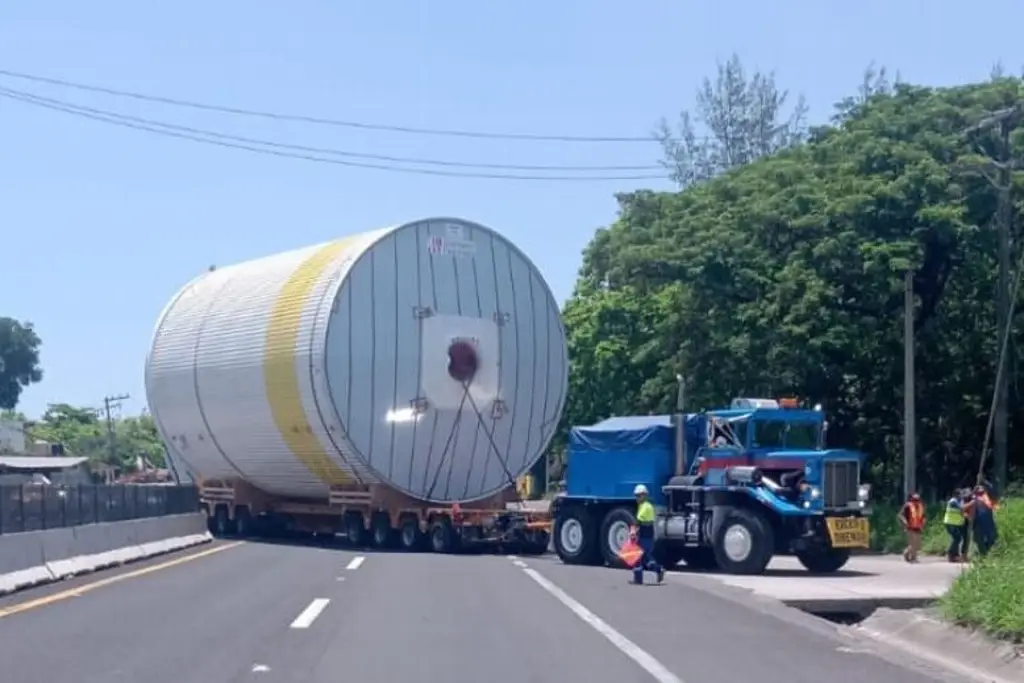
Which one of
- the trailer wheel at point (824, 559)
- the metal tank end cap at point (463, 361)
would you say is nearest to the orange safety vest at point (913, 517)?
the trailer wheel at point (824, 559)

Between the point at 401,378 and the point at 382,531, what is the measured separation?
3799 millimetres

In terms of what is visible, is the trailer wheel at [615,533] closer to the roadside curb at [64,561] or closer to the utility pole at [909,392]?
the utility pole at [909,392]

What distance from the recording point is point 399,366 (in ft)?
110

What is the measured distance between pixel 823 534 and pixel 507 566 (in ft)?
19.4

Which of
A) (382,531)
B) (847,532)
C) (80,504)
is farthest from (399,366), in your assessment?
(847,532)

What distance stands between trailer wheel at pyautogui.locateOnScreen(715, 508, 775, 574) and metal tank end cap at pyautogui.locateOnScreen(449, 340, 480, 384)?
9622mm

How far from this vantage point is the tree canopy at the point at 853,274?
113ft

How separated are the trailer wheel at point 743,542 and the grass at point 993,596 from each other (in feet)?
29.5

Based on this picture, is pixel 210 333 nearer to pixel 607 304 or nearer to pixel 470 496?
pixel 470 496

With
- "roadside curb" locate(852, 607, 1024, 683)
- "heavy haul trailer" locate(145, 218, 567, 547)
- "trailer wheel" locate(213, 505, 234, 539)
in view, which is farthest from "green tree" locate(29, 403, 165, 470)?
"roadside curb" locate(852, 607, 1024, 683)

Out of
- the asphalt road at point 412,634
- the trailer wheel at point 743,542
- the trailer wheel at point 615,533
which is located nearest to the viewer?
the asphalt road at point 412,634

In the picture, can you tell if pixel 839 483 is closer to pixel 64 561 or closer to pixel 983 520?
pixel 983 520

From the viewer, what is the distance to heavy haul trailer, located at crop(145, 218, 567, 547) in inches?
1314

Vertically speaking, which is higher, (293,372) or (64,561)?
(293,372)
